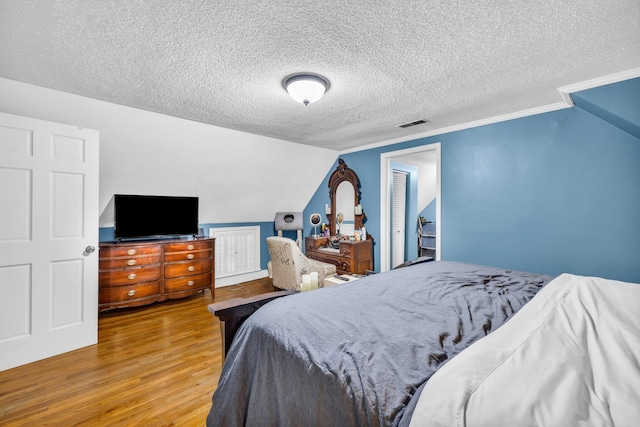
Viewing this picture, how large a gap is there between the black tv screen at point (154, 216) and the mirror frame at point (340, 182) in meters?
2.33

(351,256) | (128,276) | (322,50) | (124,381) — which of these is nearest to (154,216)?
(128,276)

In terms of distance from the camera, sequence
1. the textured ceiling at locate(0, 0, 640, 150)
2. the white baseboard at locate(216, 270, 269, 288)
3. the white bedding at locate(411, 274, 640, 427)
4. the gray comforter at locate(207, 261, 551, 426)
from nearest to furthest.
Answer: the white bedding at locate(411, 274, 640, 427) → the gray comforter at locate(207, 261, 551, 426) → the textured ceiling at locate(0, 0, 640, 150) → the white baseboard at locate(216, 270, 269, 288)

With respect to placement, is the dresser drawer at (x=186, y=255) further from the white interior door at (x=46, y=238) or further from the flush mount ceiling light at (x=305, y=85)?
the flush mount ceiling light at (x=305, y=85)

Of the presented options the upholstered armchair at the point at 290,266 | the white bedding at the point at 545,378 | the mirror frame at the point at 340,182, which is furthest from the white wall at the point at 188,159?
the white bedding at the point at 545,378

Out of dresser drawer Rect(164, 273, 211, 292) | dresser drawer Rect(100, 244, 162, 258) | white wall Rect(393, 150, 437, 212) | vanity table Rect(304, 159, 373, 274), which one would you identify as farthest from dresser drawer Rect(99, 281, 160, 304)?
white wall Rect(393, 150, 437, 212)

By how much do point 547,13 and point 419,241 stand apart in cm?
444

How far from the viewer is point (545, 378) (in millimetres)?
713

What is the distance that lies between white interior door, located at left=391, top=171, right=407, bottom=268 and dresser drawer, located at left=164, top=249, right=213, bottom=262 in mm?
3193

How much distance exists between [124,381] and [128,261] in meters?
1.79

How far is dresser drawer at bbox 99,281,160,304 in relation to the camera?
3316mm

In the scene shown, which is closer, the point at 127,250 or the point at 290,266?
the point at 127,250

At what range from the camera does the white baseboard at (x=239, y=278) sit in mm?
4649

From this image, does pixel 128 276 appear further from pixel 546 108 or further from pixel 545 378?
pixel 546 108

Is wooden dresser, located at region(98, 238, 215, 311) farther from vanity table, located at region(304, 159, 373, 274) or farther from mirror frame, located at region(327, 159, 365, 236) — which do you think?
mirror frame, located at region(327, 159, 365, 236)
